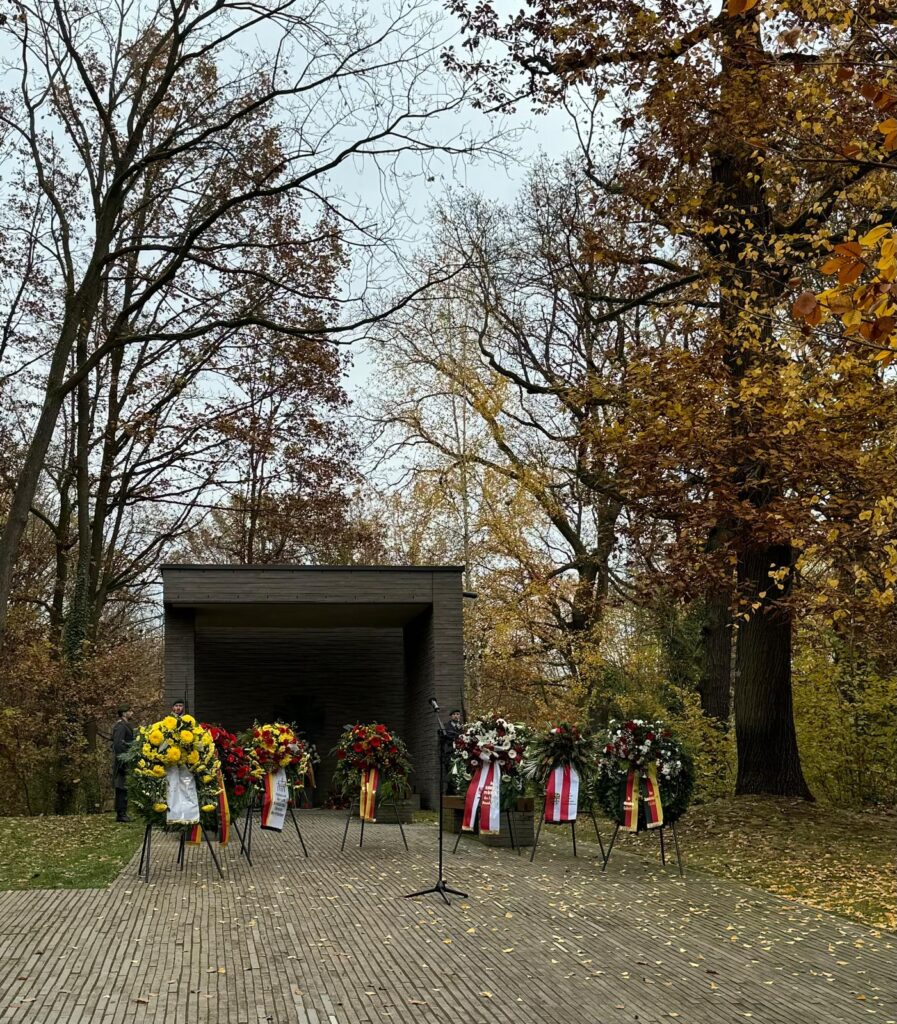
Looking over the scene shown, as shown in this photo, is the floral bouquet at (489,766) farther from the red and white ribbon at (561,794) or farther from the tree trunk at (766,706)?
the tree trunk at (766,706)

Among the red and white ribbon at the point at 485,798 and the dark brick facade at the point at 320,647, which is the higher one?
the dark brick facade at the point at 320,647

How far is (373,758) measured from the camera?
577 inches

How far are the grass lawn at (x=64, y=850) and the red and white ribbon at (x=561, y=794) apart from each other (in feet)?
16.0

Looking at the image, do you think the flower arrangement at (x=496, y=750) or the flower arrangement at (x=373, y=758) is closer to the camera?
the flower arrangement at (x=496, y=750)

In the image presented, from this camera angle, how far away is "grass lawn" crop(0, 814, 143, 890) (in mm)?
11632

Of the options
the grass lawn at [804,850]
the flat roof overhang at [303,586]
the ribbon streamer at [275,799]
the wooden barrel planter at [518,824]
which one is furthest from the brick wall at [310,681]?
the ribbon streamer at [275,799]

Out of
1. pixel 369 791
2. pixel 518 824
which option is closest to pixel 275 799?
pixel 369 791

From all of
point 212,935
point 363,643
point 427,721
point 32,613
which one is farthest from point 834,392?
point 32,613

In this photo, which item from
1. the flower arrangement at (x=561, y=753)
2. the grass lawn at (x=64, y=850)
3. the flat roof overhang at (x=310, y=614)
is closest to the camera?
the grass lawn at (x=64, y=850)

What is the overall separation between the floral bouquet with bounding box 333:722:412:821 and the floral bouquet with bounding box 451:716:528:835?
2.60 feet

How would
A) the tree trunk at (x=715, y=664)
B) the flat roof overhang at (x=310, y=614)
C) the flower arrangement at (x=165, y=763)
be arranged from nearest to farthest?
the flower arrangement at (x=165, y=763) → the flat roof overhang at (x=310, y=614) → the tree trunk at (x=715, y=664)

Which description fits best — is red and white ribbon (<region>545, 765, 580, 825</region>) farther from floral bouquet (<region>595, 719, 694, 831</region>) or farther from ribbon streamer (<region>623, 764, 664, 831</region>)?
ribbon streamer (<region>623, 764, 664, 831</region>)

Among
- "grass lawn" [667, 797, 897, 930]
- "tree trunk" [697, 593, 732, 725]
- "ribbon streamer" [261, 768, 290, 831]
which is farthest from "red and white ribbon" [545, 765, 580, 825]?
"tree trunk" [697, 593, 732, 725]

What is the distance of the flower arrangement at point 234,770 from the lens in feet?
42.9
